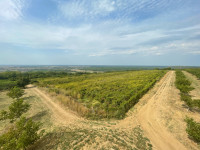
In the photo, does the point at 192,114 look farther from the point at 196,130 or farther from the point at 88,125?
the point at 88,125

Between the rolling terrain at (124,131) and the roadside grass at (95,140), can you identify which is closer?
the roadside grass at (95,140)

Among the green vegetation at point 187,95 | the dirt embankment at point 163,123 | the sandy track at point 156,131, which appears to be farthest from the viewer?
the green vegetation at point 187,95

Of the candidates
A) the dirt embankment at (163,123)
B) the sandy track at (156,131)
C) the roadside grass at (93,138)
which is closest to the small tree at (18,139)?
the roadside grass at (93,138)

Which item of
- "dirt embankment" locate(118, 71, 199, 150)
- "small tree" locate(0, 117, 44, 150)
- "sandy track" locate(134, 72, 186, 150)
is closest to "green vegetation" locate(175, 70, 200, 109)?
"dirt embankment" locate(118, 71, 199, 150)

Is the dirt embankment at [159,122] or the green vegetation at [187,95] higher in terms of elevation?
the green vegetation at [187,95]

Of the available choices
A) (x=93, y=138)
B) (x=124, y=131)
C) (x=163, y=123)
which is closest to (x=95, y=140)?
(x=93, y=138)

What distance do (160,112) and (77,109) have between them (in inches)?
524

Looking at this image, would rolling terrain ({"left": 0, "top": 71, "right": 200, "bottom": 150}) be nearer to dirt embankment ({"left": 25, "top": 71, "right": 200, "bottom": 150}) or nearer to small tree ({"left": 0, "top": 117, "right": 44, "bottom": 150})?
dirt embankment ({"left": 25, "top": 71, "right": 200, "bottom": 150})

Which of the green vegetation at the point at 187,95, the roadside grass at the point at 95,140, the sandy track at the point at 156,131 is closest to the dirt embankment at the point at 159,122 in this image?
the sandy track at the point at 156,131

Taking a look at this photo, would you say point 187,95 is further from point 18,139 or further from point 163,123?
point 18,139

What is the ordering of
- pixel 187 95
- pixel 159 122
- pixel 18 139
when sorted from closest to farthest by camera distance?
pixel 18 139 < pixel 159 122 < pixel 187 95

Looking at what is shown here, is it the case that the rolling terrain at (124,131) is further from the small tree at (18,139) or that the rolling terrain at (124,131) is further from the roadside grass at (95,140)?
the small tree at (18,139)

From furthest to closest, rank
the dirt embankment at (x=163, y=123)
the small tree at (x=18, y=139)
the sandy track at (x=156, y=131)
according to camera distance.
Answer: the dirt embankment at (x=163, y=123), the sandy track at (x=156, y=131), the small tree at (x=18, y=139)

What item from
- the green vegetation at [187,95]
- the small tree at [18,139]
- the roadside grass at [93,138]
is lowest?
the roadside grass at [93,138]
